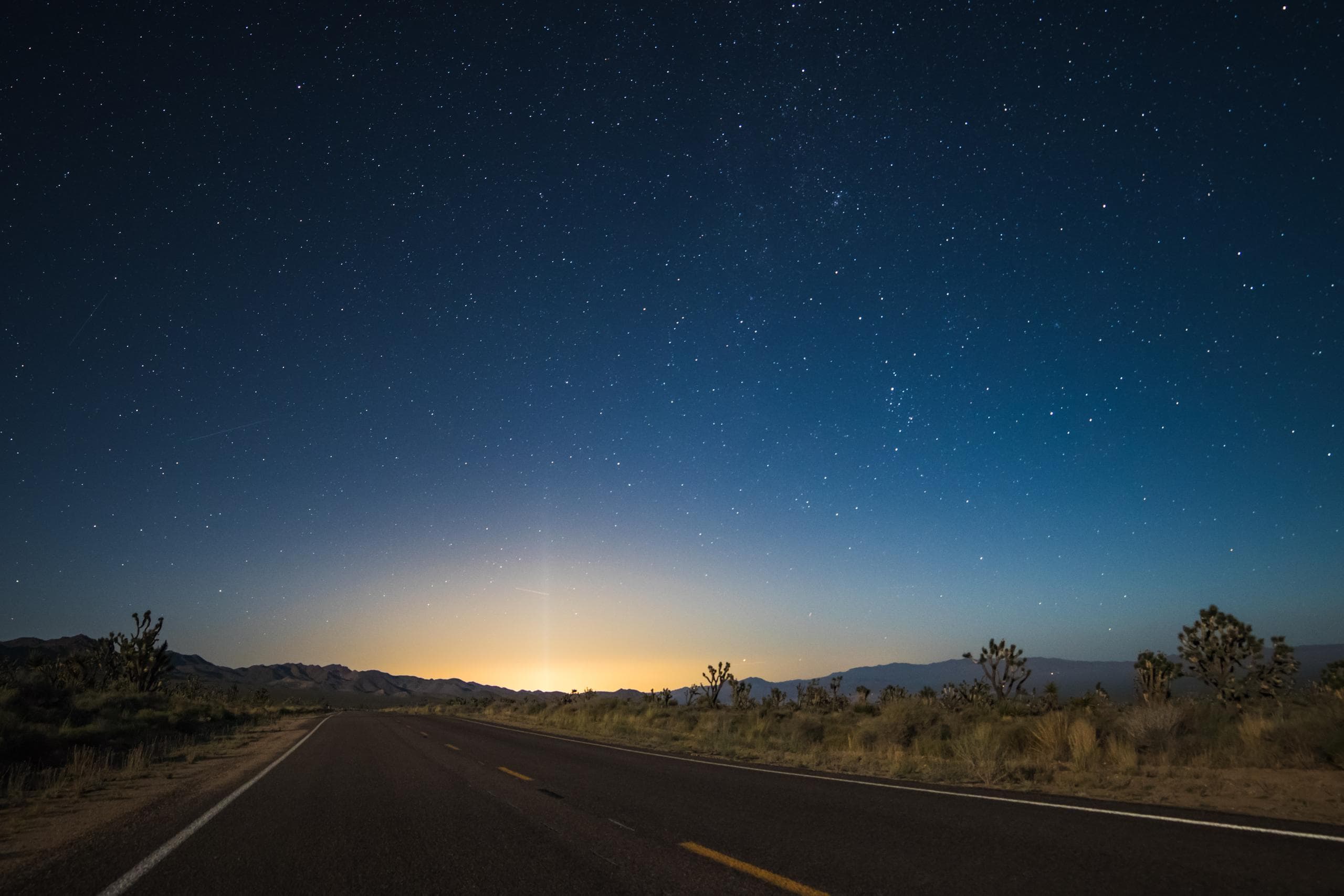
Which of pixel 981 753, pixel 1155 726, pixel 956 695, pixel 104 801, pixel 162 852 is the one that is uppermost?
pixel 1155 726

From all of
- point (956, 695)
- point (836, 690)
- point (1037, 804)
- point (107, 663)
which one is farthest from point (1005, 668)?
point (107, 663)

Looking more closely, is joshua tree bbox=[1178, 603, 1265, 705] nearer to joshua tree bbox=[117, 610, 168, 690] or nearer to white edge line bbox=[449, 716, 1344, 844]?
white edge line bbox=[449, 716, 1344, 844]

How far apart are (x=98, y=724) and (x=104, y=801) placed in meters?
14.6

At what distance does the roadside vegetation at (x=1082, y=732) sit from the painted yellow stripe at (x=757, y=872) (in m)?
6.65

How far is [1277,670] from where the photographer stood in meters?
36.2

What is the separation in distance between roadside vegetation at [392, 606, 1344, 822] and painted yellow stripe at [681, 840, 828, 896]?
21.8ft

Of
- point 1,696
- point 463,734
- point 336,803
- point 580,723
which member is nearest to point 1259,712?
point 336,803

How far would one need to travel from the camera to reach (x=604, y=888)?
17.1ft

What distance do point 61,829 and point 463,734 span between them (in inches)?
700

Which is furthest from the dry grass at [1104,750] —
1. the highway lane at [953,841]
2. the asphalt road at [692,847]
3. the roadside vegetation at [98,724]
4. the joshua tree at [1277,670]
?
the joshua tree at [1277,670]

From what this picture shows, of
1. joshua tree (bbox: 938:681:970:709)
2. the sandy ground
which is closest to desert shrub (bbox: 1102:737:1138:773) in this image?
the sandy ground

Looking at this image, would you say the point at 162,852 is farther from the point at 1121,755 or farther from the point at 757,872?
the point at 1121,755

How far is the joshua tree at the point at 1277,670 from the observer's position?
3484 centimetres

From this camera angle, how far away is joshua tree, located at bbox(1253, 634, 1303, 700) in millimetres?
34844
